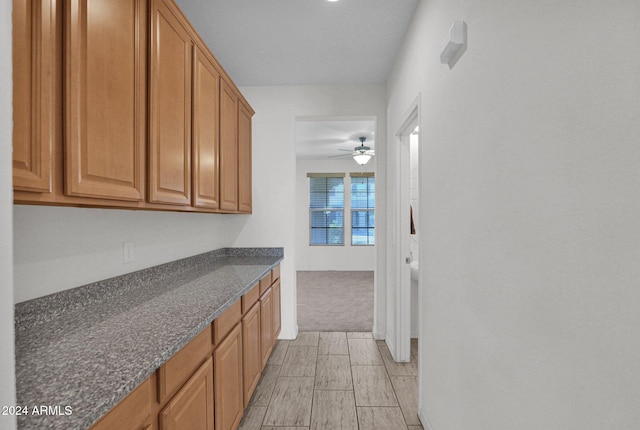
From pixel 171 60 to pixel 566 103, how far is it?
68.0 inches

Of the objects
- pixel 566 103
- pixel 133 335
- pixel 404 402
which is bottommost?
pixel 404 402

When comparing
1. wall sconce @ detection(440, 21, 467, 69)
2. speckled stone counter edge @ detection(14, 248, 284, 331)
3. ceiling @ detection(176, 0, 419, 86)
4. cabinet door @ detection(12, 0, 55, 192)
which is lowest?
speckled stone counter edge @ detection(14, 248, 284, 331)

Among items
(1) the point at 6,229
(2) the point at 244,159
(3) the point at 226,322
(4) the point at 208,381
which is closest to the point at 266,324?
(3) the point at 226,322

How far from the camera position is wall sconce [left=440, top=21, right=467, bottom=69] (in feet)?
4.59

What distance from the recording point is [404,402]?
2.34 meters

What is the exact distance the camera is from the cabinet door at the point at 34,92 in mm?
871

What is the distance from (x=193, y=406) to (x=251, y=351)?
0.97 metres

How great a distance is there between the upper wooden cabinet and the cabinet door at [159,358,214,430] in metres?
0.77

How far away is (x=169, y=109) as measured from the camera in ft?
5.48

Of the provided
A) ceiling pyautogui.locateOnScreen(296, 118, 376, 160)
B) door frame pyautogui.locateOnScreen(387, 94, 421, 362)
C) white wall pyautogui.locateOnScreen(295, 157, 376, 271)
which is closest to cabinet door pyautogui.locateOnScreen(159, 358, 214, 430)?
door frame pyautogui.locateOnScreen(387, 94, 421, 362)

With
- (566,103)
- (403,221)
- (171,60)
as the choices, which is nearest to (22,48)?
(171,60)

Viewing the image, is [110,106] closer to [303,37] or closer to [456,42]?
[456,42]

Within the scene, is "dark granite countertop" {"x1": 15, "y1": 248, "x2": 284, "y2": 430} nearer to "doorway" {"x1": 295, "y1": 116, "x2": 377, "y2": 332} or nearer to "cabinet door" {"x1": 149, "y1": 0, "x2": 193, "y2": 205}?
"cabinet door" {"x1": 149, "y1": 0, "x2": 193, "y2": 205}

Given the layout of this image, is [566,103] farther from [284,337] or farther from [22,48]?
[284,337]
